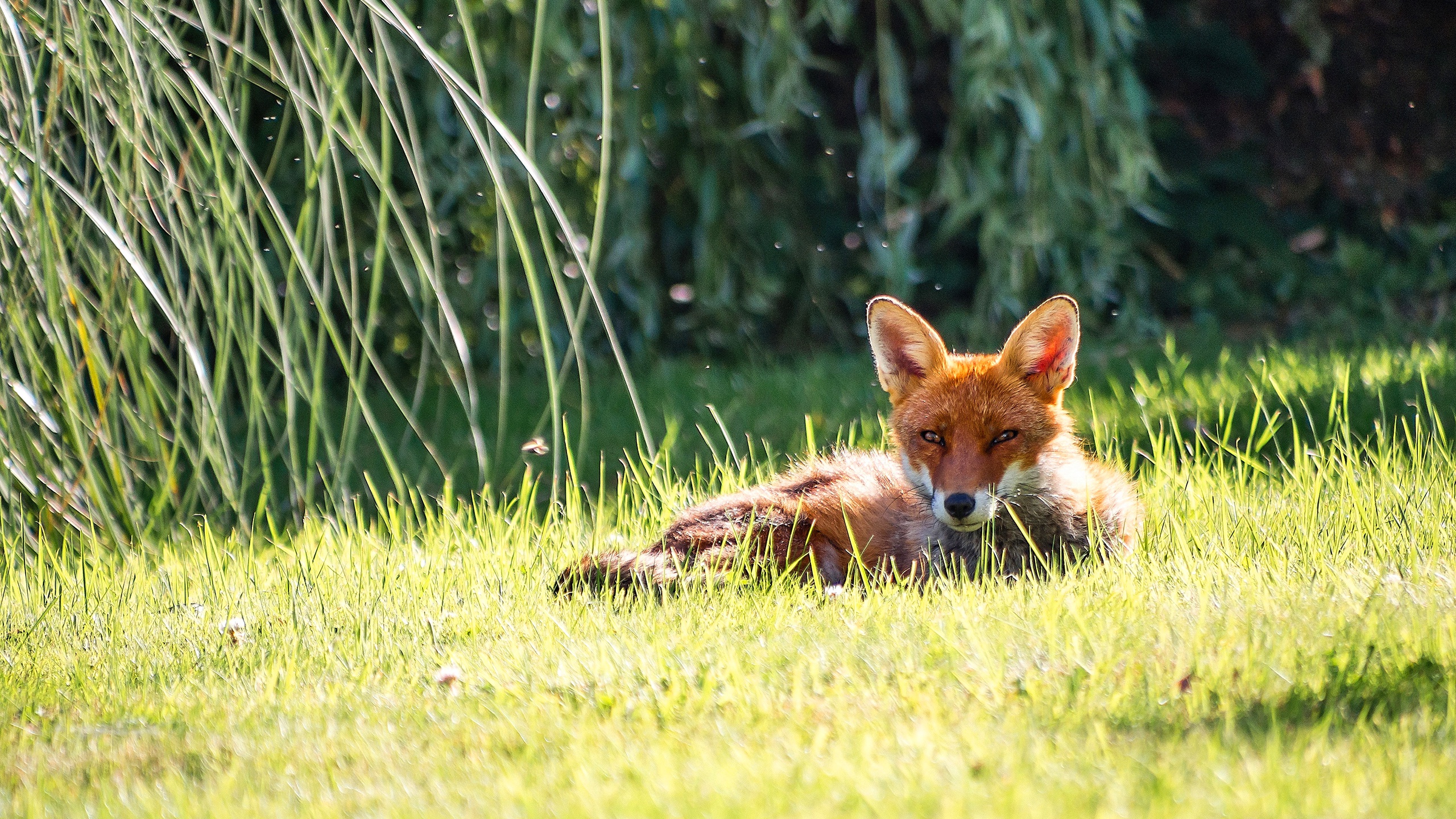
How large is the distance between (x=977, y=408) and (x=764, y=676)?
128 cm

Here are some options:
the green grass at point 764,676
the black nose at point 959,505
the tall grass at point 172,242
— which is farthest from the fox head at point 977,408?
the tall grass at point 172,242

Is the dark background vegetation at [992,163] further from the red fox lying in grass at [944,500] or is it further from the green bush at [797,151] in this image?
the red fox lying in grass at [944,500]

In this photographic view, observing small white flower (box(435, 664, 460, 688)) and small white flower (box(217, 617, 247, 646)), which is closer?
small white flower (box(435, 664, 460, 688))

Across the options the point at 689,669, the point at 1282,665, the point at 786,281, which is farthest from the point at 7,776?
the point at 786,281

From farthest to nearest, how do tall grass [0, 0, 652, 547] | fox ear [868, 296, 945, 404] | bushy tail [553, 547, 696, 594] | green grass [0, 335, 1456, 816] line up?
fox ear [868, 296, 945, 404], bushy tail [553, 547, 696, 594], tall grass [0, 0, 652, 547], green grass [0, 335, 1456, 816]

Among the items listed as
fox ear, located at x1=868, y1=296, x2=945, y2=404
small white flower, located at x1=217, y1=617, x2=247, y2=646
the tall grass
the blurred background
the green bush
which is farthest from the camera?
the green bush

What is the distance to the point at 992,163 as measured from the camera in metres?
7.20

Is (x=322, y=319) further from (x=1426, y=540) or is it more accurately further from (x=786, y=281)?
(x=786, y=281)

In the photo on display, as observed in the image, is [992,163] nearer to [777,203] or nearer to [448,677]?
[777,203]

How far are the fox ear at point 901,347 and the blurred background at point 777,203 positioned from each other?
0.92 metres

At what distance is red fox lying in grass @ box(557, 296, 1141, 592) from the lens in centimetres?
373

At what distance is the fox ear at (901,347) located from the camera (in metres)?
3.98

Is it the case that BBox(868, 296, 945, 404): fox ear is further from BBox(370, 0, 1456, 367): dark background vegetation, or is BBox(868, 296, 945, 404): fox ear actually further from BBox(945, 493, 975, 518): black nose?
BBox(370, 0, 1456, 367): dark background vegetation

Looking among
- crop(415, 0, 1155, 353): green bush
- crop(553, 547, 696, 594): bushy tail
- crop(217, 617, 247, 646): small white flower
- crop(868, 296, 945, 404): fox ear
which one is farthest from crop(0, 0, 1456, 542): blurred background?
crop(868, 296, 945, 404): fox ear
